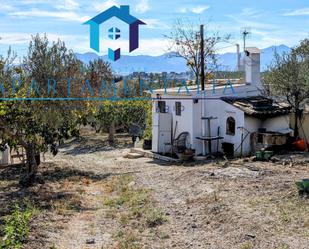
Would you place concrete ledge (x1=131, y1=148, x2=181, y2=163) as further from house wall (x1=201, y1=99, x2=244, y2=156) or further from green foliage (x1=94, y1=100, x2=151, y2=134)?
green foliage (x1=94, y1=100, x2=151, y2=134)

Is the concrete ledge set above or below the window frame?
below

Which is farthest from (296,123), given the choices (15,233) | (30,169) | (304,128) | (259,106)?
(15,233)

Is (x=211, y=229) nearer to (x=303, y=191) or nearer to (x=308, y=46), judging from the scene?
(x=303, y=191)

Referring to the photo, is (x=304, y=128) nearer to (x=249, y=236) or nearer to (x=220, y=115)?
(x=220, y=115)

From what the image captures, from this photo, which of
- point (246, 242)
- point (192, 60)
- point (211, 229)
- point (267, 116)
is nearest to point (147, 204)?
point (211, 229)

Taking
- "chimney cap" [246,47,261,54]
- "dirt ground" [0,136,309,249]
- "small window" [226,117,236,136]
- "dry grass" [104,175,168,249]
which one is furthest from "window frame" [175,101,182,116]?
"dry grass" [104,175,168,249]

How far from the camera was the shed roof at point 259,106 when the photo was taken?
19016 mm

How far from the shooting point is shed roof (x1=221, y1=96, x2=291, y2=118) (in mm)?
19016

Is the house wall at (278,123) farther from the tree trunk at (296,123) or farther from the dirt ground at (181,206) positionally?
the dirt ground at (181,206)

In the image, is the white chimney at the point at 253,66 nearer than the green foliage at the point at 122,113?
Yes

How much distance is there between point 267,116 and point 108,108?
41.2ft

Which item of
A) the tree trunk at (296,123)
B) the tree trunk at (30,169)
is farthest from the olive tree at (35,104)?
the tree trunk at (296,123)

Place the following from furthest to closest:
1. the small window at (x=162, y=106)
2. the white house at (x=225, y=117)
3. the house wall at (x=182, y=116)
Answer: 1. the small window at (x=162, y=106)
2. the house wall at (x=182, y=116)
3. the white house at (x=225, y=117)

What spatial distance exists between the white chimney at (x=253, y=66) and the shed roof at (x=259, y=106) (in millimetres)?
957
